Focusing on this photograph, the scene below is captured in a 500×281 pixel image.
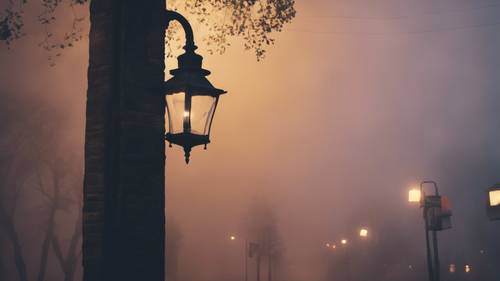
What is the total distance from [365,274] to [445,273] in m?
13.4

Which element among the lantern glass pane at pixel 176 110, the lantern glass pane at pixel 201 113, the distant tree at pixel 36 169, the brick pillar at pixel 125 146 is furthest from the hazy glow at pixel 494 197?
the distant tree at pixel 36 169

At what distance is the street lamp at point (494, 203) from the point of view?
30.3 ft

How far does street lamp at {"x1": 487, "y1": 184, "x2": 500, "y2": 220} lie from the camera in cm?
923

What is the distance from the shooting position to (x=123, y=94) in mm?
4434

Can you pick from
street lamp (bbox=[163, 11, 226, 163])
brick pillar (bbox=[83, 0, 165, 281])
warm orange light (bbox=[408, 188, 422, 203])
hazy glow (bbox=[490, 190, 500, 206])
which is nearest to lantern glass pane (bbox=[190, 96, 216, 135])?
street lamp (bbox=[163, 11, 226, 163])

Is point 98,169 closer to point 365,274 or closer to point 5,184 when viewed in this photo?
point 5,184

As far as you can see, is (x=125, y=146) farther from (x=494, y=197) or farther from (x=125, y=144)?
(x=494, y=197)

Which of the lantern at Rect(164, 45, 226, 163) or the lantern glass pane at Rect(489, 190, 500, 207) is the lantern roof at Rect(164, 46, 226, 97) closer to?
the lantern at Rect(164, 45, 226, 163)

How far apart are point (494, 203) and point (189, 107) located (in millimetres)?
7281

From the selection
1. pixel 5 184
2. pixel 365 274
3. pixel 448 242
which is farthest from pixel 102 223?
pixel 448 242

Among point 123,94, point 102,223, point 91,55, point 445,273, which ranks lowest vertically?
point 445,273

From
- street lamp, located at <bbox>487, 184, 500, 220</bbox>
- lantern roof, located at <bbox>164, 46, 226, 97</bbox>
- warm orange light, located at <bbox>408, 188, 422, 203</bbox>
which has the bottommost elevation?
street lamp, located at <bbox>487, 184, 500, 220</bbox>

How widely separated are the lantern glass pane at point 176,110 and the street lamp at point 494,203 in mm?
6491

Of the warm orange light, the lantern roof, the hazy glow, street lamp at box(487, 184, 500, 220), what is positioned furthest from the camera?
the warm orange light
